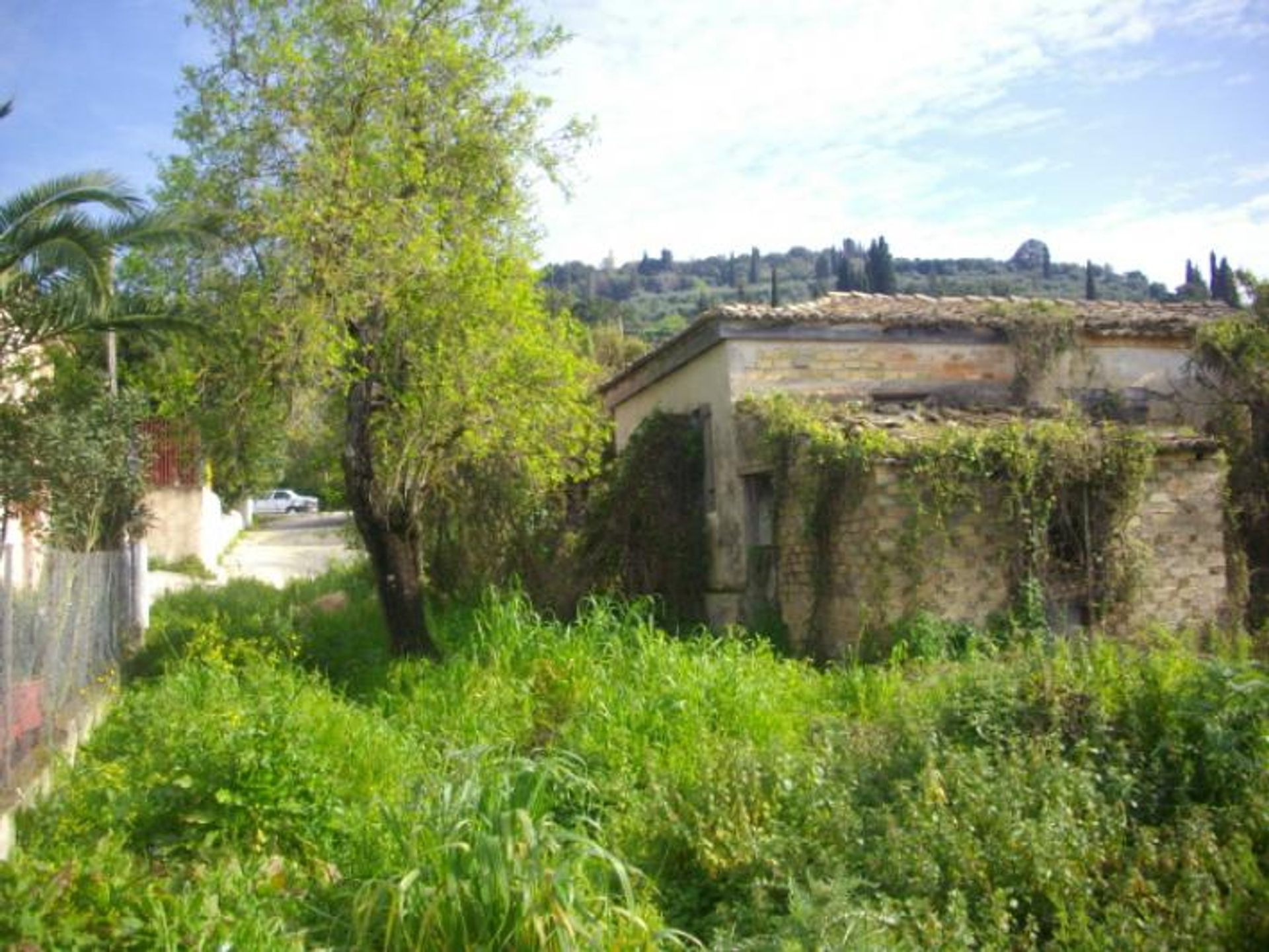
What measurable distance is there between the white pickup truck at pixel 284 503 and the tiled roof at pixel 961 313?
1598 inches

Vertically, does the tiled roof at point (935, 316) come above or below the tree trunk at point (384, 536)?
above

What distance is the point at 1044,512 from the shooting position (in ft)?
36.9

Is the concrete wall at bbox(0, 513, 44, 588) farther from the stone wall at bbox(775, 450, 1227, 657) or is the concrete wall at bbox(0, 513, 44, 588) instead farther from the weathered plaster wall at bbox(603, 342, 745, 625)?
the stone wall at bbox(775, 450, 1227, 657)

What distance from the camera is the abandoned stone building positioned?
11203 millimetres

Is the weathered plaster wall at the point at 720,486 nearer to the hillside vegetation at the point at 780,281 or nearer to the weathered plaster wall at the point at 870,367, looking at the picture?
the weathered plaster wall at the point at 870,367

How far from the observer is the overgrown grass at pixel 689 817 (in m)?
4.74

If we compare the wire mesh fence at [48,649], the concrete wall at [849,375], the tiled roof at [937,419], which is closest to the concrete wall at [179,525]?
the concrete wall at [849,375]

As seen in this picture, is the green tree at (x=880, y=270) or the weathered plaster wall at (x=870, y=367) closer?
the weathered plaster wall at (x=870, y=367)

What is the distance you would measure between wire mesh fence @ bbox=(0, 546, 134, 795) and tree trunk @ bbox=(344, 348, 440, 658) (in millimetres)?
2448

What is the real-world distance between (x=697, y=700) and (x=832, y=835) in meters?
2.81

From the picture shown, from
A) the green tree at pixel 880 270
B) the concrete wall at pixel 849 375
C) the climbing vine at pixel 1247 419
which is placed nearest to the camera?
the climbing vine at pixel 1247 419

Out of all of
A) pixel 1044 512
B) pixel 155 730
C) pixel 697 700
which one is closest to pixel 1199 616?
pixel 1044 512

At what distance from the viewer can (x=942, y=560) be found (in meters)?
11.1

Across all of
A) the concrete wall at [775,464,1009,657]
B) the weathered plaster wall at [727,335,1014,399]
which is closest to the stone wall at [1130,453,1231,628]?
the concrete wall at [775,464,1009,657]
